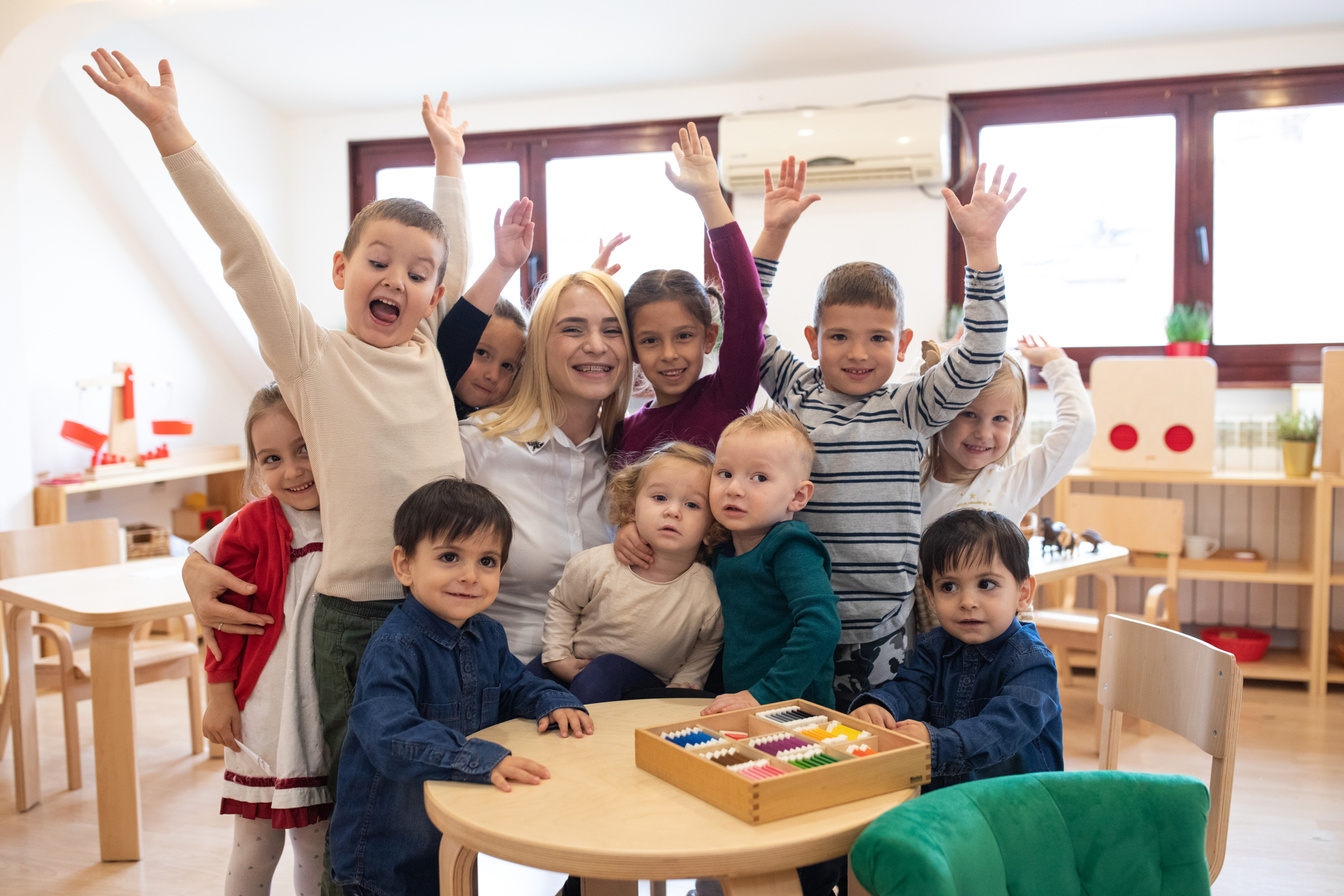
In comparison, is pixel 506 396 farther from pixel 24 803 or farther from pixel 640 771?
pixel 24 803

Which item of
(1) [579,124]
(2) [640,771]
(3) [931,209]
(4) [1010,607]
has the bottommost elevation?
(2) [640,771]

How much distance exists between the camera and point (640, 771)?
4.15 feet

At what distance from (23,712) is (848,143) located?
397cm

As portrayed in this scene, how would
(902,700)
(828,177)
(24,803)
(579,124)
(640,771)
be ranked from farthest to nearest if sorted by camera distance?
1. (579,124)
2. (828,177)
3. (24,803)
4. (902,700)
5. (640,771)

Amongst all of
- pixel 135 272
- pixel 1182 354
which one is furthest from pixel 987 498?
pixel 135 272

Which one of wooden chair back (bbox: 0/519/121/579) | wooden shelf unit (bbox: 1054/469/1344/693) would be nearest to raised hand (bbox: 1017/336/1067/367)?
wooden shelf unit (bbox: 1054/469/1344/693)

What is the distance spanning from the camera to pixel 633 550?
65.7 inches

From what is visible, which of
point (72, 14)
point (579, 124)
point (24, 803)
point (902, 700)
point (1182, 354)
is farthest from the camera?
point (579, 124)

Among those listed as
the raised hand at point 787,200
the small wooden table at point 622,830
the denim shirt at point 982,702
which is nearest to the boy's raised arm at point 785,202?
the raised hand at point 787,200

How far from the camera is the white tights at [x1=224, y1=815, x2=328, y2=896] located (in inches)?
66.2

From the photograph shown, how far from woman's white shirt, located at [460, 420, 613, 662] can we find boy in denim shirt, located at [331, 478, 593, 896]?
10.4 inches

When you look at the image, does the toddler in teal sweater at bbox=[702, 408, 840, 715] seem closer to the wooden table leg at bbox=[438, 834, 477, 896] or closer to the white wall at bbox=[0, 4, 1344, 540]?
the wooden table leg at bbox=[438, 834, 477, 896]


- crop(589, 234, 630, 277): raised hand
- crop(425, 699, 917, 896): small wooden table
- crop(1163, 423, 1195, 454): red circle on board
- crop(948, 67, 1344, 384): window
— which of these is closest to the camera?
crop(425, 699, 917, 896): small wooden table

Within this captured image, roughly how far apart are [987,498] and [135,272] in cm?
435
